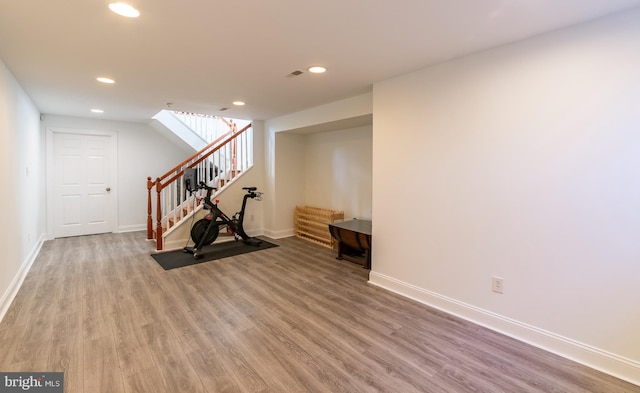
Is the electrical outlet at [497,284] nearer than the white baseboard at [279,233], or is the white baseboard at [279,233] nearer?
the electrical outlet at [497,284]

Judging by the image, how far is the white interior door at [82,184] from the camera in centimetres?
535

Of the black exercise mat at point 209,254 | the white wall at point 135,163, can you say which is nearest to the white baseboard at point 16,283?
the black exercise mat at point 209,254

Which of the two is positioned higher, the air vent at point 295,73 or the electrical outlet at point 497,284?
the air vent at point 295,73

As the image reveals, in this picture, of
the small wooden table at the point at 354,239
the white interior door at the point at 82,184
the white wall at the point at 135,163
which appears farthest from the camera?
the white wall at the point at 135,163

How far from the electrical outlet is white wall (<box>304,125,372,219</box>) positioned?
2314 mm

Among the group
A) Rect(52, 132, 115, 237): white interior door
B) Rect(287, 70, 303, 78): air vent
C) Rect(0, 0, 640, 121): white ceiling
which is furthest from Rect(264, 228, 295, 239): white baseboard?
Rect(287, 70, 303, 78): air vent

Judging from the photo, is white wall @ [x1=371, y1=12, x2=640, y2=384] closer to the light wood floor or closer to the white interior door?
the light wood floor

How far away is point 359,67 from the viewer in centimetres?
270

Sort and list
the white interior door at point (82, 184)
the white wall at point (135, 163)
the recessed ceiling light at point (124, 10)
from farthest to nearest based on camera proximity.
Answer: the white wall at point (135, 163), the white interior door at point (82, 184), the recessed ceiling light at point (124, 10)

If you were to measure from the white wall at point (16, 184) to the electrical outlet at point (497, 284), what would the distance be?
165 inches

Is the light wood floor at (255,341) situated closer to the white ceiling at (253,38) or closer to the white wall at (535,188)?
the white wall at (535,188)

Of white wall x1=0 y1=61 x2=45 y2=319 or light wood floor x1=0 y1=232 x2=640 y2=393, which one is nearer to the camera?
light wood floor x1=0 y1=232 x2=640 y2=393

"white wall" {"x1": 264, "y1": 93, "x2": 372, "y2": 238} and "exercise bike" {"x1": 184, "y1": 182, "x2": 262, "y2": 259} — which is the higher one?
"white wall" {"x1": 264, "y1": 93, "x2": 372, "y2": 238}

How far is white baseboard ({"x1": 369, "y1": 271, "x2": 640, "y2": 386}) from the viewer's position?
184 centimetres
